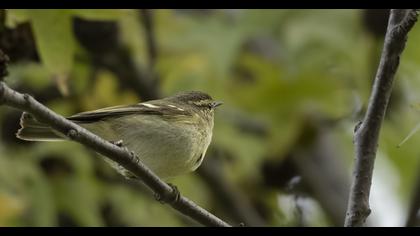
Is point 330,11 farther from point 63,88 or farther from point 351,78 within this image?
point 63,88

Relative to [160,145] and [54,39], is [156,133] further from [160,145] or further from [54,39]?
[54,39]

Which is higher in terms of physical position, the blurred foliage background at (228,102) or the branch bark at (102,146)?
the blurred foliage background at (228,102)

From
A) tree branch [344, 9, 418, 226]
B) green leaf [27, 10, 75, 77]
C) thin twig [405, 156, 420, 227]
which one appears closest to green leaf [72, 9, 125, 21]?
green leaf [27, 10, 75, 77]

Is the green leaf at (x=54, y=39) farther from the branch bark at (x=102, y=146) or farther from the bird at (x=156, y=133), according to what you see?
the branch bark at (x=102, y=146)

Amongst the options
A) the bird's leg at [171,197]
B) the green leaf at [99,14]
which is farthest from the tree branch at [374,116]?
the green leaf at [99,14]

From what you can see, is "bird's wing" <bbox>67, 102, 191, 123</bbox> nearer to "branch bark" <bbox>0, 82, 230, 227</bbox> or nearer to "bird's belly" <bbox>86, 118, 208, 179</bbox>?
"bird's belly" <bbox>86, 118, 208, 179</bbox>

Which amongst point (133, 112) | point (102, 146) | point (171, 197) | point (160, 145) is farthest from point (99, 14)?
point (102, 146)

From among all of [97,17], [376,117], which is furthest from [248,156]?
[376,117]
